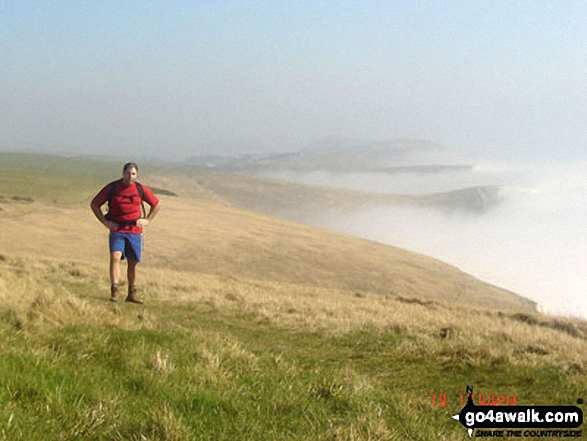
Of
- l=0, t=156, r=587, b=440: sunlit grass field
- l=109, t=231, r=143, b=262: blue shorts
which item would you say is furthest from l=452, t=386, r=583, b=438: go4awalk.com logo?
l=109, t=231, r=143, b=262: blue shorts

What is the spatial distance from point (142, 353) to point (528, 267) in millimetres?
115385

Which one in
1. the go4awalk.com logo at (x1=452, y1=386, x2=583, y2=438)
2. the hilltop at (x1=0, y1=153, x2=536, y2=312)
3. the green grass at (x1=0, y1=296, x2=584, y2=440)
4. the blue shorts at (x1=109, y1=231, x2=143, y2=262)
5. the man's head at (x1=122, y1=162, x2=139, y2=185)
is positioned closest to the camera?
the green grass at (x1=0, y1=296, x2=584, y2=440)

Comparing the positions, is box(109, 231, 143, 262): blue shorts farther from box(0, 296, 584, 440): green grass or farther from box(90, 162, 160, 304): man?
box(0, 296, 584, 440): green grass

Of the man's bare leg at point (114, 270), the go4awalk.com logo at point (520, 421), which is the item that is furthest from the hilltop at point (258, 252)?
the go4awalk.com logo at point (520, 421)

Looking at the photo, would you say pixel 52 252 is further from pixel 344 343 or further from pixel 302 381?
pixel 302 381

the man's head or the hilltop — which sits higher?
the man's head

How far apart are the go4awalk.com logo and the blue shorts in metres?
7.36

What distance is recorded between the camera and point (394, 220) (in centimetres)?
13575

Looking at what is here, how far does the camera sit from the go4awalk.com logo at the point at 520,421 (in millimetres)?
4250

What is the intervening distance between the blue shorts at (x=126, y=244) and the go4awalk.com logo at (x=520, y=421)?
7361mm

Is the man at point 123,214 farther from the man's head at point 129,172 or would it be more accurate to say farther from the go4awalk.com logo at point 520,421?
the go4awalk.com logo at point 520,421

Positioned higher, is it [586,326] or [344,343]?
[344,343]

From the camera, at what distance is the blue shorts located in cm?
1027

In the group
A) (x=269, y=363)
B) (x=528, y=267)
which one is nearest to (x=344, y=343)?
(x=269, y=363)
